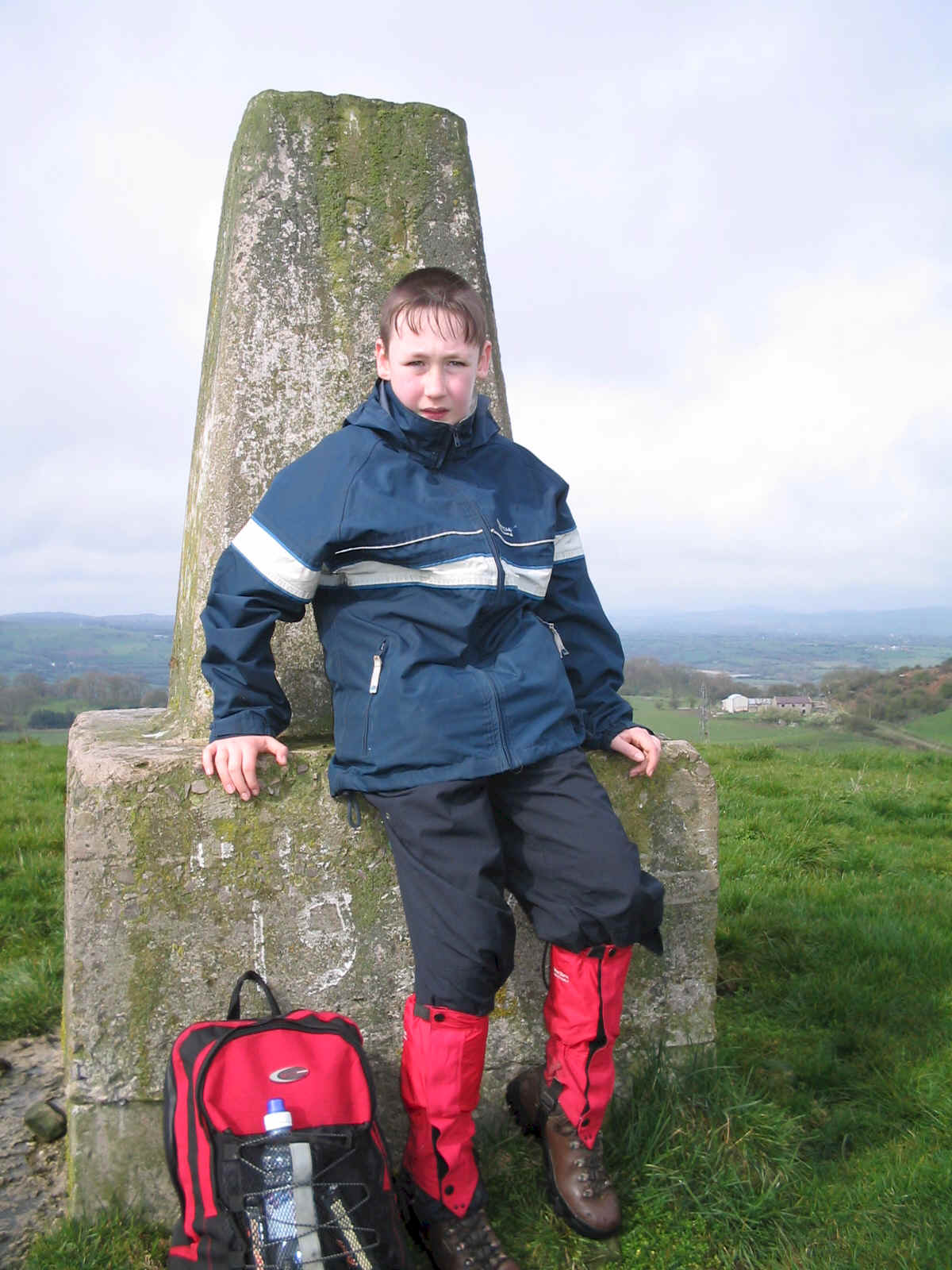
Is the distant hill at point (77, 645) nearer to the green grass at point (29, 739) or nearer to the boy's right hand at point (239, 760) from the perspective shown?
the green grass at point (29, 739)

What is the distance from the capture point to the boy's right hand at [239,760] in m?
2.50

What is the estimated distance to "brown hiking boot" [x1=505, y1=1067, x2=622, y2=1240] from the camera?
2.40 metres

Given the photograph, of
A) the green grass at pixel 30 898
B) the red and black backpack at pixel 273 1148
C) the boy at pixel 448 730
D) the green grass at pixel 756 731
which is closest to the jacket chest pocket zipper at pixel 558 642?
the boy at pixel 448 730

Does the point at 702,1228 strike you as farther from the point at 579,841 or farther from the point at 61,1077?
the point at 61,1077

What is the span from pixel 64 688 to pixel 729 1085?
23959 mm

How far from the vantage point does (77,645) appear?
54.6 m

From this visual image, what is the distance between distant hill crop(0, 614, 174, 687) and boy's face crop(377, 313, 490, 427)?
33.6 meters

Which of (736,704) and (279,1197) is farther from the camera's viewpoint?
(736,704)

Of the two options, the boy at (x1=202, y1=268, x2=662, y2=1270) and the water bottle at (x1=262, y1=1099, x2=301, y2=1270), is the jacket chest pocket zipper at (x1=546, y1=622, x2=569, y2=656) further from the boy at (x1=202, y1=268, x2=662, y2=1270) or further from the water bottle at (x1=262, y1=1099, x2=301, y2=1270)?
the water bottle at (x1=262, y1=1099, x2=301, y2=1270)

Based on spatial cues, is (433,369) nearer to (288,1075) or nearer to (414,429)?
(414,429)

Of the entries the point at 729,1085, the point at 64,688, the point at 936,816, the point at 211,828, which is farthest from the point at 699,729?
the point at 64,688

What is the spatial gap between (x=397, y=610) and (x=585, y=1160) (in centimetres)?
148

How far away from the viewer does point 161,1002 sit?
255 cm

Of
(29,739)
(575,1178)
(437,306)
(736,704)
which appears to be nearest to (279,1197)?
(575,1178)
